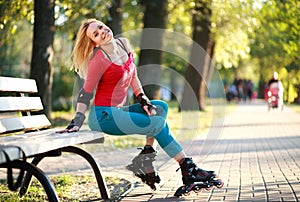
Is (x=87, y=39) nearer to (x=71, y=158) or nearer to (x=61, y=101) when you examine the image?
(x=71, y=158)

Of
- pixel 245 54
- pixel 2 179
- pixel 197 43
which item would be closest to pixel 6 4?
pixel 2 179

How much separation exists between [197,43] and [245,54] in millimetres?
2594

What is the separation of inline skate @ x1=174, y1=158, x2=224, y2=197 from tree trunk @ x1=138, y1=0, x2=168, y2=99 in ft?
39.2

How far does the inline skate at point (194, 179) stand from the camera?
530 centimetres

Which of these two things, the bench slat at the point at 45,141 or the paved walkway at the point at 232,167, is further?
Result: the paved walkway at the point at 232,167

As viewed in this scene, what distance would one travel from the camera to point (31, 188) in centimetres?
600

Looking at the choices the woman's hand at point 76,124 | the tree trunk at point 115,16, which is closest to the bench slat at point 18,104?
the woman's hand at point 76,124

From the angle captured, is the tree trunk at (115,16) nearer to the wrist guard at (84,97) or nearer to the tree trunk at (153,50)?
the tree trunk at (153,50)

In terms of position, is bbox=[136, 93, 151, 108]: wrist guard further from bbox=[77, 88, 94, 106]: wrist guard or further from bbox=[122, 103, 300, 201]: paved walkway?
bbox=[122, 103, 300, 201]: paved walkway

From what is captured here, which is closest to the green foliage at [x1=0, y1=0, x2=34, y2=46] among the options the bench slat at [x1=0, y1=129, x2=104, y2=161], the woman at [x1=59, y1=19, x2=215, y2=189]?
the woman at [x1=59, y1=19, x2=215, y2=189]

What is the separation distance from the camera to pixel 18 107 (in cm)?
550

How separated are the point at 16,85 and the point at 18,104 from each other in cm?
22

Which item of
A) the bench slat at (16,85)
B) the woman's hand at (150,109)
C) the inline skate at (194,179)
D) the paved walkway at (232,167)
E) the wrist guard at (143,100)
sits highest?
the bench slat at (16,85)

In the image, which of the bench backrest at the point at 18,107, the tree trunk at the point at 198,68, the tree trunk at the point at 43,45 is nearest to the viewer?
the bench backrest at the point at 18,107
